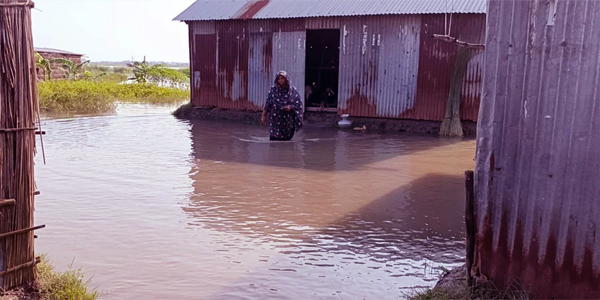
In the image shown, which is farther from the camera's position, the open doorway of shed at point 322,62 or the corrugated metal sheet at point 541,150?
the open doorway of shed at point 322,62

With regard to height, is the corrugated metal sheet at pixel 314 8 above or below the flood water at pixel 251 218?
above

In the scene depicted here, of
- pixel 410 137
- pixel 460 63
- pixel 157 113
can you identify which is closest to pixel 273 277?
pixel 410 137

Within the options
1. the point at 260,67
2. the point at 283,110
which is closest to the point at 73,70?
the point at 260,67

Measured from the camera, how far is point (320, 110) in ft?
55.0

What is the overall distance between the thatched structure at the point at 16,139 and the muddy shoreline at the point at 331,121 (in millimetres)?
12306

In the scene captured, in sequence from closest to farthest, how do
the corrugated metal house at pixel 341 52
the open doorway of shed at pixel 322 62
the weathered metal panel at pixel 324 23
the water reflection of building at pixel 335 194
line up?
the water reflection of building at pixel 335 194
the corrugated metal house at pixel 341 52
the weathered metal panel at pixel 324 23
the open doorway of shed at pixel 322 62

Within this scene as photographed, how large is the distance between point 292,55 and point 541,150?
1353 centimetres

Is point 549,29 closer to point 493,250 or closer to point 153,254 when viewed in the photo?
point 493,250

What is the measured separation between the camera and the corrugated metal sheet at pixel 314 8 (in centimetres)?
1415

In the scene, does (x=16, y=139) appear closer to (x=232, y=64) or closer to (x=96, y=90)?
(x=232, y=64)

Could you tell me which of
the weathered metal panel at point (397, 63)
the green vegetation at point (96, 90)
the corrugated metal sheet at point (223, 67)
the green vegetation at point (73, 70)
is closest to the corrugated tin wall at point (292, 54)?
the corrugated metal sheet at point (223, 67)

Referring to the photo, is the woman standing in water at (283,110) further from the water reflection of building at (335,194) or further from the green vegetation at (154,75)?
the green vegetation at (154,75)

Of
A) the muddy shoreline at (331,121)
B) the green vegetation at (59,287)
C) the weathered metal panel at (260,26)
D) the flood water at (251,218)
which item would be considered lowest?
the flood water at (251,218)

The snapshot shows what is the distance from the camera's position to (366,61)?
1556 cm
